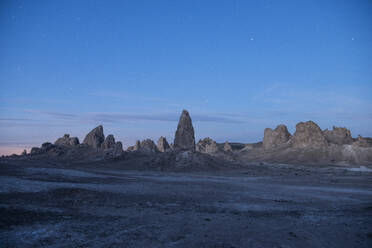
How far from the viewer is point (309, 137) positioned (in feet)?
385

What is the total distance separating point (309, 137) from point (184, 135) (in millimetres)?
67624

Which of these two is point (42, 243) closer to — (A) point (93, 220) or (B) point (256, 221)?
(A) point (93, 220)

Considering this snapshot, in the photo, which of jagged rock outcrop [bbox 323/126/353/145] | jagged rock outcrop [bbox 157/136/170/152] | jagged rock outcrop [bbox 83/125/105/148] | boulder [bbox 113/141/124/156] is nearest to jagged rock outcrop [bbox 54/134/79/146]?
jagged rock outcrop [bbox 83/125/105/148]

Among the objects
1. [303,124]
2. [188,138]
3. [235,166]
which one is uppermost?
[303,124]

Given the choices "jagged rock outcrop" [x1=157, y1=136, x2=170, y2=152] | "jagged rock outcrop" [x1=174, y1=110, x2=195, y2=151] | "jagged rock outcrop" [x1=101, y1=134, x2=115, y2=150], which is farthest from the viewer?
"jagged rock outcrop" [x1=157, y1=136, x2=170, y2=152]

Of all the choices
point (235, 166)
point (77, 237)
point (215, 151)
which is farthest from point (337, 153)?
point (77, 237)

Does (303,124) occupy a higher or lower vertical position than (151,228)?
higher

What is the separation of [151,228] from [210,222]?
2.74m

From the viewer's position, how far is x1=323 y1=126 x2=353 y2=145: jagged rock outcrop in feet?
397

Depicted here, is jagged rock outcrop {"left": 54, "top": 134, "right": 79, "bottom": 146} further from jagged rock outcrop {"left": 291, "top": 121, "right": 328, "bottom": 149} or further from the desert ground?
jagged rock outcrop {"left": 291, "top": 121, "right": 328, "bottom": 149}

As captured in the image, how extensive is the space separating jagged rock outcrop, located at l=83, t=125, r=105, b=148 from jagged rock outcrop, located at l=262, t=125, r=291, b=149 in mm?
83904

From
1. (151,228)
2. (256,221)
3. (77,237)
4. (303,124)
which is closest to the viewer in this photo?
(77,237)

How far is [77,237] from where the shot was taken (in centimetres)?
911

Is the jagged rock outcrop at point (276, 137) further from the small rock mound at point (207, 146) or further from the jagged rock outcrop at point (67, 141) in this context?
the jagged rock outcrop at point (67, 141)
